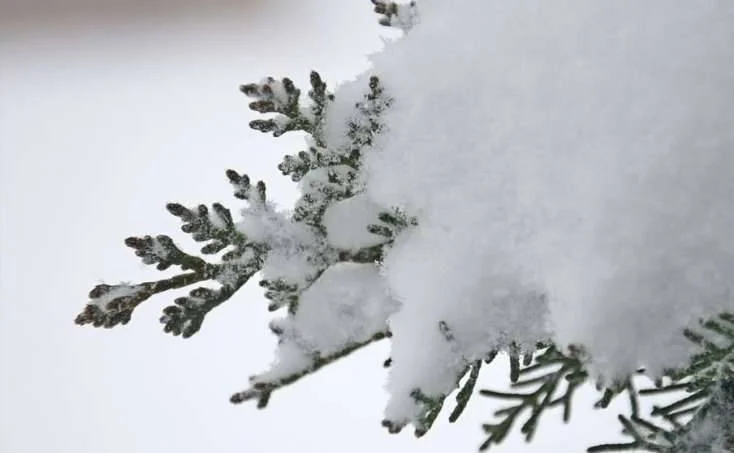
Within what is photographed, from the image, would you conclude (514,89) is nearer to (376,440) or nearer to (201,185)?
(376,440)

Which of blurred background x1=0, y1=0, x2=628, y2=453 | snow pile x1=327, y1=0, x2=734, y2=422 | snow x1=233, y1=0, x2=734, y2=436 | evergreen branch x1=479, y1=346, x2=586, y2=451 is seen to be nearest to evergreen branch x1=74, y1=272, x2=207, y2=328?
snow x1=233, y1=0, x2=734, y2=436

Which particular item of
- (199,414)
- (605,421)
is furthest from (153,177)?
(605,421)

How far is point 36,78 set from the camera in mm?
7629

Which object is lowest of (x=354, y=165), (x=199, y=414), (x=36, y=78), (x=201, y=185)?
(x=354, y=165)

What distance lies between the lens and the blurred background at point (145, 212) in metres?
4.70

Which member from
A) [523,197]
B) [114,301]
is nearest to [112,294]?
[114,301]

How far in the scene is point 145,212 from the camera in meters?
6.12

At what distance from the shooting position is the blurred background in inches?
185

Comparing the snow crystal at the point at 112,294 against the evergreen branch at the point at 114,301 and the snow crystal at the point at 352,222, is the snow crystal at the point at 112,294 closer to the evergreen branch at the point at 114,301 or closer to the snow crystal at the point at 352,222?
the evergreen branch at the point at 114,301

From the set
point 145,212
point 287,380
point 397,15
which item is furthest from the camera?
point 145,212

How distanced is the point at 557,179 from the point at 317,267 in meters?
0.34

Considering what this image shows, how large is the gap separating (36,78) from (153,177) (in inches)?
84.4

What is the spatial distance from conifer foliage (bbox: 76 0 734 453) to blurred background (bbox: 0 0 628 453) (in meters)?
3.02

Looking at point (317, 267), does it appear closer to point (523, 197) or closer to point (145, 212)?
point (523, 197)
